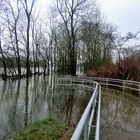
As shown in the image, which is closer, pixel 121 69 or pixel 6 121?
pixel 6 121

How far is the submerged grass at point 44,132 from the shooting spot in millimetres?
9508

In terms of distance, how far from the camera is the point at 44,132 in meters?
9.91

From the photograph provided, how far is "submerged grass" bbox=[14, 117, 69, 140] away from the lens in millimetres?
9508

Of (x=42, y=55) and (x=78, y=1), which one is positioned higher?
(x=78, y=1)

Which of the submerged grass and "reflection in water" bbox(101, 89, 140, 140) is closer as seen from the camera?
"reflection in water" bbox(101, 89, 140, 140)

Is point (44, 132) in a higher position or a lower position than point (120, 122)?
lower

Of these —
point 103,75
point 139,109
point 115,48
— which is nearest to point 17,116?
point 139,109

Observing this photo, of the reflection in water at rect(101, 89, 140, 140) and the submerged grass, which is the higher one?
the reflection in water at rect(101, 89, 140, 140)

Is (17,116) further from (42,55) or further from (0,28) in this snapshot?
(42,55)

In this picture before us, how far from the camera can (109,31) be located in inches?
2299

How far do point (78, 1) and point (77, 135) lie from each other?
45.5 m

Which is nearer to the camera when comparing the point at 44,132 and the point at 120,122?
the point at 44,132

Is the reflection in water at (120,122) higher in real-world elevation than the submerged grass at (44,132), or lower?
higher

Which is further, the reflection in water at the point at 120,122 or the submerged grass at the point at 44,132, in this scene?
the submerged grass at the point at 44,132
